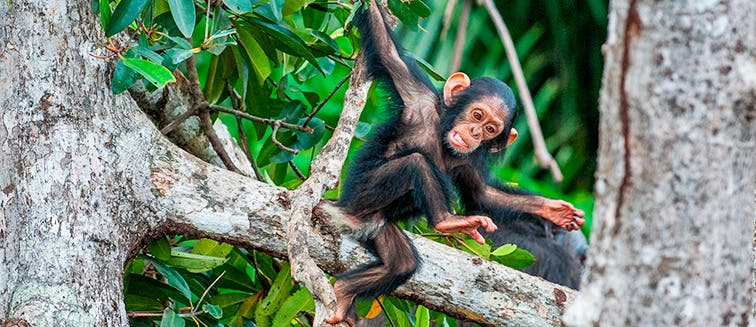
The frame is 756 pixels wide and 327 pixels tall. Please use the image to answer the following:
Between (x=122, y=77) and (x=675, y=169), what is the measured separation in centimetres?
151

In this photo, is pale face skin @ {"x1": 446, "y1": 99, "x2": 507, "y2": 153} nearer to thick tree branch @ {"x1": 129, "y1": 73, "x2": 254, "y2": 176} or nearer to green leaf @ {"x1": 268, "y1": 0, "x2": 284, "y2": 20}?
green leaf @ {"x1": 268, "y1": 0, "x2": 284, "y2": 20}

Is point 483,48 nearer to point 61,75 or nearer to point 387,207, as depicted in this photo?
point 387,207

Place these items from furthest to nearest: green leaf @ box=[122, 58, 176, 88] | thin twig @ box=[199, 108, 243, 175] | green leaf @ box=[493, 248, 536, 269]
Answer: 1. thin twig @ box=[199, 108, 243, 175]
2. green leaf @ box=[493, 248, 536, 269]
3. green leaf @ box=[122, 58, 176, 88]

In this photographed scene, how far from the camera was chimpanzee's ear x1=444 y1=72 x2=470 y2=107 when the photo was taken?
294cm

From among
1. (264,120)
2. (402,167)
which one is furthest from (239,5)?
(402,167)

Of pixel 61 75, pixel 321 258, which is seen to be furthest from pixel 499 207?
pixel 61 75

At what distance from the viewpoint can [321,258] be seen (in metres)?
2.56

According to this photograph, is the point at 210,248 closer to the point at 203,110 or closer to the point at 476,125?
the point at 203,110

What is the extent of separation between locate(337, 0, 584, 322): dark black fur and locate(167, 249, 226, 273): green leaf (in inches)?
15.0

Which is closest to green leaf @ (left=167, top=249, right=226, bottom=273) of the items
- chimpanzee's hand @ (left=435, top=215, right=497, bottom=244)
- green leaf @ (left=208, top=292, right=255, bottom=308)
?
green leaf @ (left=208, top=292, right=255, bottom=308)

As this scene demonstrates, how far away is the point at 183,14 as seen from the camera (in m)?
2.40

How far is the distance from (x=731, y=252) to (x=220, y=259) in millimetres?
1754

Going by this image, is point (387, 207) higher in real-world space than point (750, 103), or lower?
lower

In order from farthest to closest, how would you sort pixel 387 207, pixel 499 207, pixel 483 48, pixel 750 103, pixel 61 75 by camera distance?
pixel 483 48
pixel 499 207
pixel 387 207
pixel 61 75
pixel 750 103
